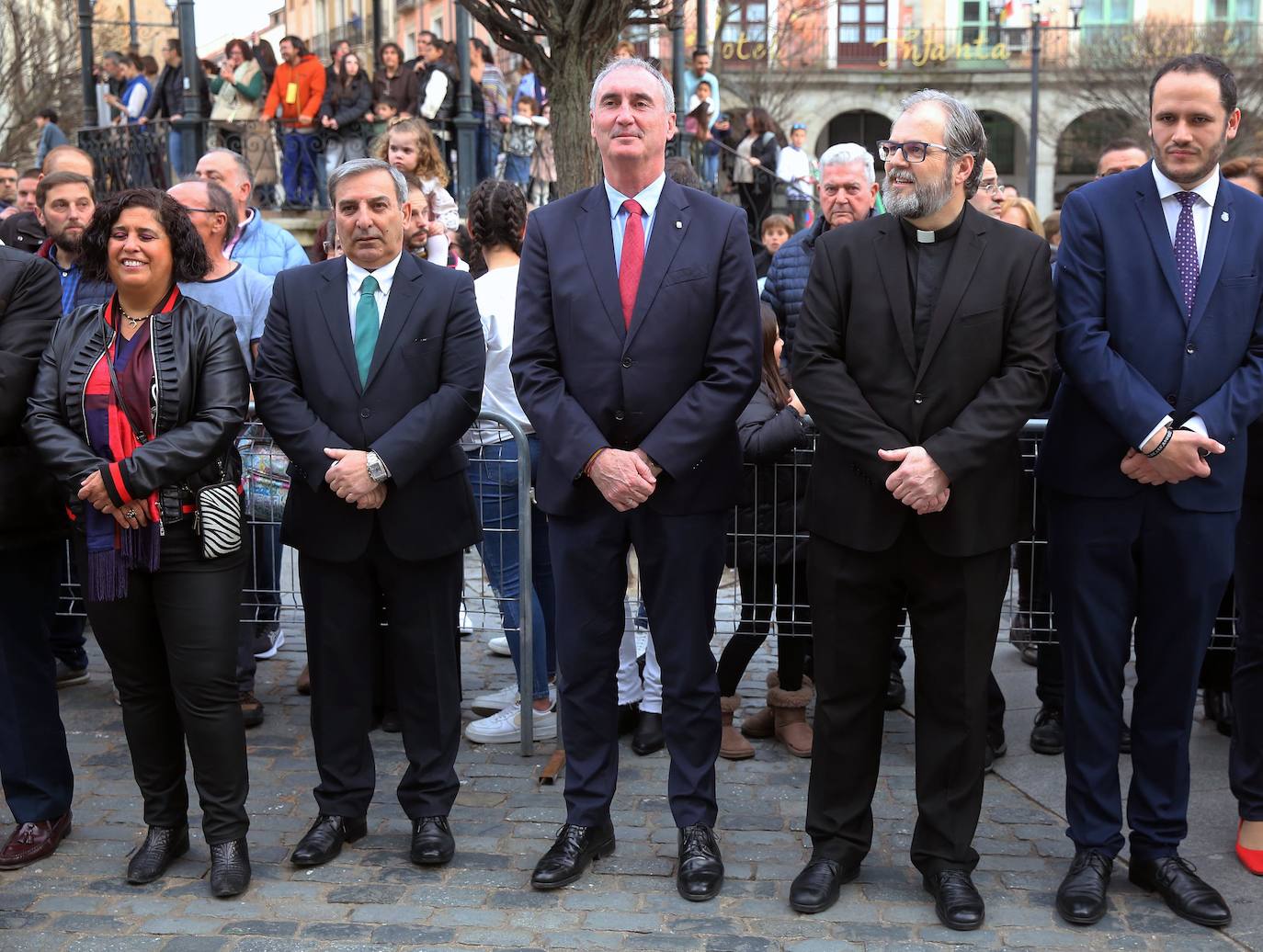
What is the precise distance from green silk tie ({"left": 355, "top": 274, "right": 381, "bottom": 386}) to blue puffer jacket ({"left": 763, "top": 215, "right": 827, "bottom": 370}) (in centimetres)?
236

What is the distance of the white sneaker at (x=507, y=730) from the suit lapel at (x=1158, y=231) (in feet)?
10.0

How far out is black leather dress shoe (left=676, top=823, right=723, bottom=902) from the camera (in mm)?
4387

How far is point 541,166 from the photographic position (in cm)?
1515

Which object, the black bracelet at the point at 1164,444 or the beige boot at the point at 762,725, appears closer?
the black bracelet at the point at 1164,444

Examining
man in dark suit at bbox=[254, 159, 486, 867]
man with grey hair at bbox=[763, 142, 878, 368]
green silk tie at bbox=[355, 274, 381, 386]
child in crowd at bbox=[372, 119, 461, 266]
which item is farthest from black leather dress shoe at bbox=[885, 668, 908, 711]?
child in crowd at bbox=[372, 119, 461, 266]

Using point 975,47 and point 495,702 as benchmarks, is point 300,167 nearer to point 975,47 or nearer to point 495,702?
point 495,702

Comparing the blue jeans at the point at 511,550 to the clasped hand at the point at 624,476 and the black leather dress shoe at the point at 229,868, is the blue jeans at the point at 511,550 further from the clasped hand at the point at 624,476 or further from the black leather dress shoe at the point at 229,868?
the black leather dress shoe at the point at 229,868

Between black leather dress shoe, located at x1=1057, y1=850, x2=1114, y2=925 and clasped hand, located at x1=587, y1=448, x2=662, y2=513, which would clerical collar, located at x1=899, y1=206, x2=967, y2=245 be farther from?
black leather dress shoe, located at x1=1057, y1=850, x2=1114, y2=925

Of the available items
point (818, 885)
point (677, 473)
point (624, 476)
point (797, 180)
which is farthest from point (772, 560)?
point (797, 180)

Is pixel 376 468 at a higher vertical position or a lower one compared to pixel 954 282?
lower

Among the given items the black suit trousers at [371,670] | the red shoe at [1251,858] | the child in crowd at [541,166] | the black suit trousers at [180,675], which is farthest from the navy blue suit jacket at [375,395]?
the child in crowd at [541,166]

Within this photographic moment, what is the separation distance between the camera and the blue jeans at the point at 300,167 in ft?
47.0

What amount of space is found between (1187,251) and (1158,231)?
0.36 feet

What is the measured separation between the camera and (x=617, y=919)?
13.9 ft
